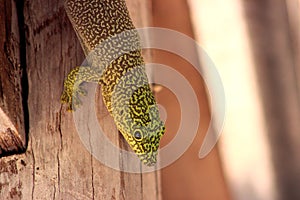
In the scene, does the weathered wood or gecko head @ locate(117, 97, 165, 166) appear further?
gecko head @ locate(117, 97, 165, 166)

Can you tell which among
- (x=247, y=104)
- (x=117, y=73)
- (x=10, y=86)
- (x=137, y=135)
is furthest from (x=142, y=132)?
(x=247, y=104)

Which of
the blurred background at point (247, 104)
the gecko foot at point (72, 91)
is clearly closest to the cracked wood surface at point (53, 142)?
the gecko foot at point (72, 91)

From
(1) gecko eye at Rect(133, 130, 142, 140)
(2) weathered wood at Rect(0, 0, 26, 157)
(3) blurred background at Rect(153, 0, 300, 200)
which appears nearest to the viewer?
(2) weathered wood at Rect(0, 0, 26, 157)

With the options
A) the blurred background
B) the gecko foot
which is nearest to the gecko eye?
the gecko foot

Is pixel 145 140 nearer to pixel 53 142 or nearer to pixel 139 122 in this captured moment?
pixel 139 122

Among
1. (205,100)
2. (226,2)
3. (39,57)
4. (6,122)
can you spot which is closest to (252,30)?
(226,2)

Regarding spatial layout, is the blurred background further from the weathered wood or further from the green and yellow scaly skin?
the weathered wood

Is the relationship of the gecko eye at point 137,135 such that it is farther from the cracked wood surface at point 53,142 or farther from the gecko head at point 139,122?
the cracked wood surface at point 53,142
